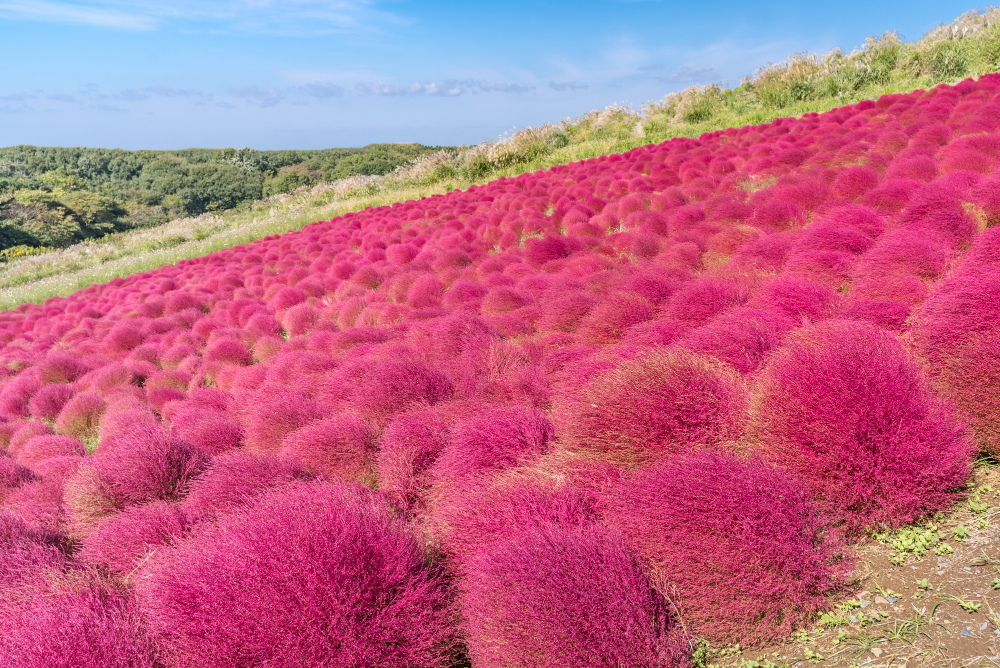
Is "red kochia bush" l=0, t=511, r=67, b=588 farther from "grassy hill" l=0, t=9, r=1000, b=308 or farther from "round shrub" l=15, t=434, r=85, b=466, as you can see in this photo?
"grassy hill" l=0, t=9, r=1000, b=308

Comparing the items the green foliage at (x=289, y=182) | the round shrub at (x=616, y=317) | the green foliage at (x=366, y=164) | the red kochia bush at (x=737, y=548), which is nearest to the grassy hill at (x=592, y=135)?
the round shrub at (x=616, y=317)

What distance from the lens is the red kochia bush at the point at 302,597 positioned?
68.6 inches

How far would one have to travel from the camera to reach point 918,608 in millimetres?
1772

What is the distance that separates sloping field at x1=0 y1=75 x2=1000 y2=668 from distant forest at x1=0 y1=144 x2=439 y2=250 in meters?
37.3

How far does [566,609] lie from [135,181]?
263 ft

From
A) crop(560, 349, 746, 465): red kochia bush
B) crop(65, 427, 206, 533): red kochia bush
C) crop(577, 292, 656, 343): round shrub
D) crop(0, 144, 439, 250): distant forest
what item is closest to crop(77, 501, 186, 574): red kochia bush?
crop(65, 427, 206, 533): red kochia bush

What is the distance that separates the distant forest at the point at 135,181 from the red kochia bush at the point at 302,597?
39161mm

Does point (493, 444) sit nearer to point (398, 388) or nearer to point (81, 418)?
point (398, 388)

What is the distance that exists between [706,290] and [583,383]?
1578 mm

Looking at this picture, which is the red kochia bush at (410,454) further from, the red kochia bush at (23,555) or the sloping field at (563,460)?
the red kochia bush at (23,555)

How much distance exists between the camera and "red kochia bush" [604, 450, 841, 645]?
5.98ft

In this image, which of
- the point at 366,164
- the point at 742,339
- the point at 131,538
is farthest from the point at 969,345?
the point at 366,164

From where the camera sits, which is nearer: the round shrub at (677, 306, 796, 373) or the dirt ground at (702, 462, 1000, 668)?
the dirt ground at (702, 462, 1000, 668)

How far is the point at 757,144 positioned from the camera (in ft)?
31.8
